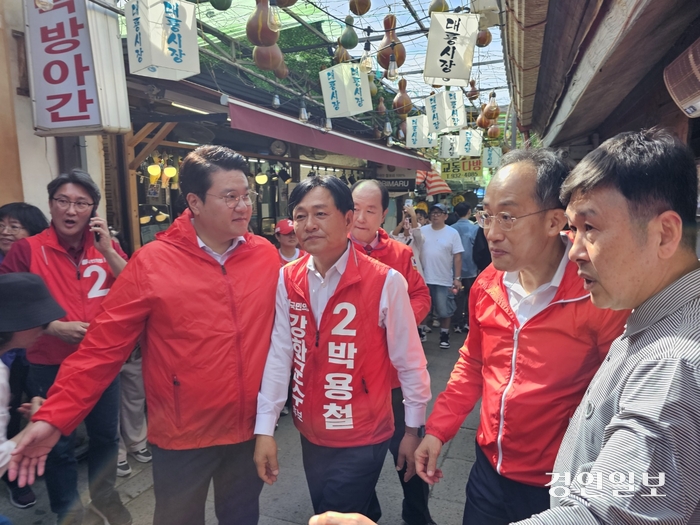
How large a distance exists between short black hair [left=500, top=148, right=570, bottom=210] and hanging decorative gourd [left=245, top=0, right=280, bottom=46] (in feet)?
12.5

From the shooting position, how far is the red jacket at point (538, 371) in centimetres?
154

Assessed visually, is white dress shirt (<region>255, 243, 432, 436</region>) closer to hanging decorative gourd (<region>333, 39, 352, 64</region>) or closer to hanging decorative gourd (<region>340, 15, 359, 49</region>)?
hanging decorative gourd (<region>340, 15, 359, 49</region>)

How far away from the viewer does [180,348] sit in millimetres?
1968

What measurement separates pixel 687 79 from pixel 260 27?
3.81 metres

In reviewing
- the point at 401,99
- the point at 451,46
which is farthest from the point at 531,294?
the point at 401,99

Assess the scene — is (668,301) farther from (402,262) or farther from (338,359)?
(402,262)

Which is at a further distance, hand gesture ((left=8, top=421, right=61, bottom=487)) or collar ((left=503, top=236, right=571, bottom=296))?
hand gesture ((left=8, top=421, right=61, bottom=487))

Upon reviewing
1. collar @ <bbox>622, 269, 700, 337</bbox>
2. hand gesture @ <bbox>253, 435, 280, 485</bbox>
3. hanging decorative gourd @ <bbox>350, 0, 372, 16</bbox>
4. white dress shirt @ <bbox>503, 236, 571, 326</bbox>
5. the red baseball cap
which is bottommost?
hand gesture @ <bbox>253, 435, 280, 485</bbox>

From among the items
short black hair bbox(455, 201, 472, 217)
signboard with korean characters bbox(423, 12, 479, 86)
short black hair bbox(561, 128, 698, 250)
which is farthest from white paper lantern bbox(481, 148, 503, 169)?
short black hair bbox(561, 128, 698, 250)

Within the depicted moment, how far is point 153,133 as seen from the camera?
20.7ft

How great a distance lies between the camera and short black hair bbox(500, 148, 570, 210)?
1643 millimetres

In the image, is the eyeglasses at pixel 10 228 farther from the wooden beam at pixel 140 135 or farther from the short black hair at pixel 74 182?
the wooden beam at pixel 140 135

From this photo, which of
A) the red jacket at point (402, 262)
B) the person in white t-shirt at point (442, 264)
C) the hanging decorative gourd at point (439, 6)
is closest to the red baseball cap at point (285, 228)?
the red jacket at point (402, 262)

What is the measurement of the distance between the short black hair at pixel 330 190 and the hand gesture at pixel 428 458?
111 cm
